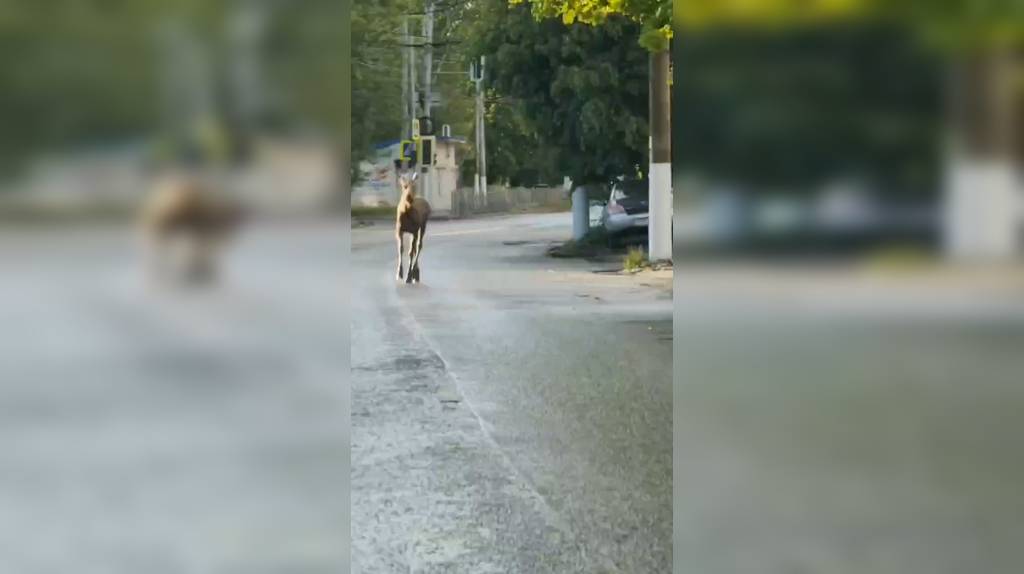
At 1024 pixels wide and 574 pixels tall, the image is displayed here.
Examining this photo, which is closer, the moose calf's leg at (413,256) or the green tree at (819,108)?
the green tree at (819,108)

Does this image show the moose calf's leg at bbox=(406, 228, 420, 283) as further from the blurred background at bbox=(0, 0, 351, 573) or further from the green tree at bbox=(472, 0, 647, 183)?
the blurred background at bbox=(0, 0, 351, 573)

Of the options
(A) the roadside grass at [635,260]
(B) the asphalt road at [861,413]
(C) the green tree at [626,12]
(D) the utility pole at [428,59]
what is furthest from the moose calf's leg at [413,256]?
(B) the asphalt road at [861,413]

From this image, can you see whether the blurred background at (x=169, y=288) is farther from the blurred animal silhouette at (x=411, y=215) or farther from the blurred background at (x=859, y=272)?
the blurred animal silhouette at (x=411, y=215)

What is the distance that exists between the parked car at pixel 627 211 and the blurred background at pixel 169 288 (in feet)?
15.7

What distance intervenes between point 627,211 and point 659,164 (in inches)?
17.4

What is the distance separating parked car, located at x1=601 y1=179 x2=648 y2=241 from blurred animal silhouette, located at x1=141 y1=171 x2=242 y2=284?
483 cm

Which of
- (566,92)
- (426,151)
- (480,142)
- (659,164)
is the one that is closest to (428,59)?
(426,151)

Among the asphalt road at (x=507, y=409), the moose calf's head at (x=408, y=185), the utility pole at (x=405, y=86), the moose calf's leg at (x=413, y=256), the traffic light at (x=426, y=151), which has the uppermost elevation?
the utility pole at (x=405, y=86)

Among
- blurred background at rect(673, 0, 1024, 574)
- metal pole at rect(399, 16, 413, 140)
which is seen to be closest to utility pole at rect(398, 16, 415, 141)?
metal pole at rect(399, 16, 413, 140)

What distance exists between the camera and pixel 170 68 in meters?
1.17

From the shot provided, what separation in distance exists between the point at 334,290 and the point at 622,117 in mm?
5013

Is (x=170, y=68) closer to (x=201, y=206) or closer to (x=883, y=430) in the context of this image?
(x=201, y=206)

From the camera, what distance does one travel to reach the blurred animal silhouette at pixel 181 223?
117 cm

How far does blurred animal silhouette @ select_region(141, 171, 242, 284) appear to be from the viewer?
1.17 m
